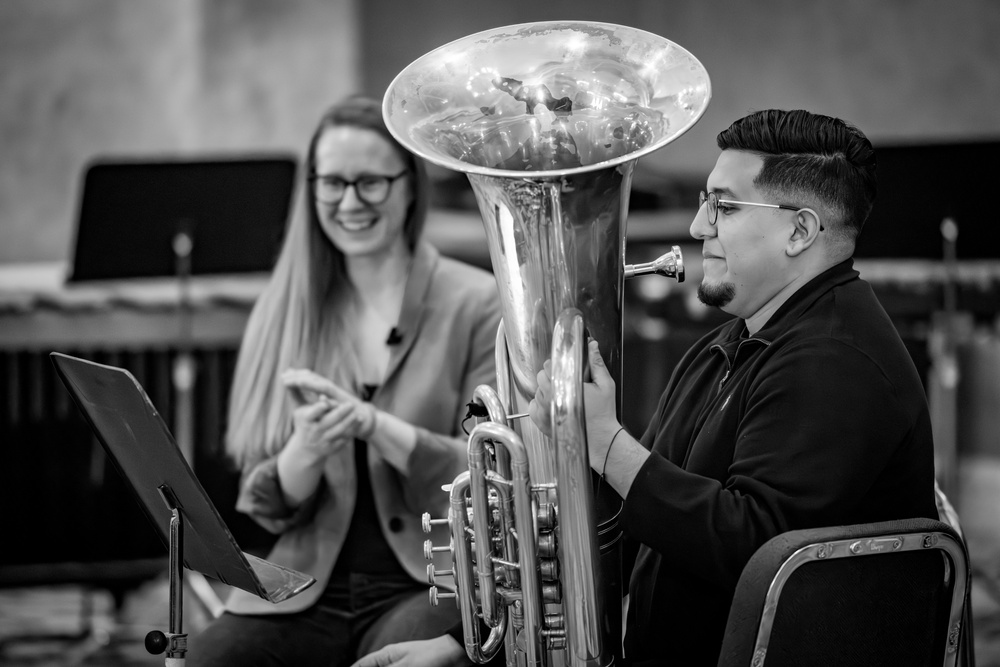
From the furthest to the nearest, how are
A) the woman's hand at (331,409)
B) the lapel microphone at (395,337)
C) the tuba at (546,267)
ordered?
the lapel microphone at (395,337) < the woman's hand at (331,409) < the tuba at (546,267)

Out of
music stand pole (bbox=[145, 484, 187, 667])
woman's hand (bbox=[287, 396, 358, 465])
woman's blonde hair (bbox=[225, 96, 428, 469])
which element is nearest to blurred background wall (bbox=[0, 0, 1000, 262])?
woman's blonde hair (bbox=[225, 96, 428, 469])

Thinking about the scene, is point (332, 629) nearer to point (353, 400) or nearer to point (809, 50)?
point (353, 400)

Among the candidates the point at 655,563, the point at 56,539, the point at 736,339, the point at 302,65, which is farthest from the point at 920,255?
the point at 302,65

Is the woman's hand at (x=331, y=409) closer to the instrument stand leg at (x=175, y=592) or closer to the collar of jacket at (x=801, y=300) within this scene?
the instrument stand leg at (x=175, y=592)

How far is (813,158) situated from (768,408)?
1.27ft

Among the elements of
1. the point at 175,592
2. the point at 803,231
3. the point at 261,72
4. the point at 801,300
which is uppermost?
the point at 261,72

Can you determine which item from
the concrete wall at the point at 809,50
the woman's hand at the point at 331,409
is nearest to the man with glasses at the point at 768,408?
the woman's hand at the point at 331,409

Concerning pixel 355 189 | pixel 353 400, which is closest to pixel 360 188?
pixel 355 189

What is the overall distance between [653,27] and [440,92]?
5373 mm

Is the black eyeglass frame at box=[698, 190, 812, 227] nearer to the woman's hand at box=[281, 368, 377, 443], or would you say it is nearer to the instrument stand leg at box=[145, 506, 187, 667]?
the woman's hand at box=[281, 368, 377, 443]

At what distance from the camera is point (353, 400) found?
1.93 metres

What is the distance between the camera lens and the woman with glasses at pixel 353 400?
1.94m

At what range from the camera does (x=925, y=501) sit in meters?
1.53

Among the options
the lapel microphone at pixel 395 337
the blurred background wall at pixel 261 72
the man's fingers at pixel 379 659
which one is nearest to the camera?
the man's fingers at pixel 379 659
